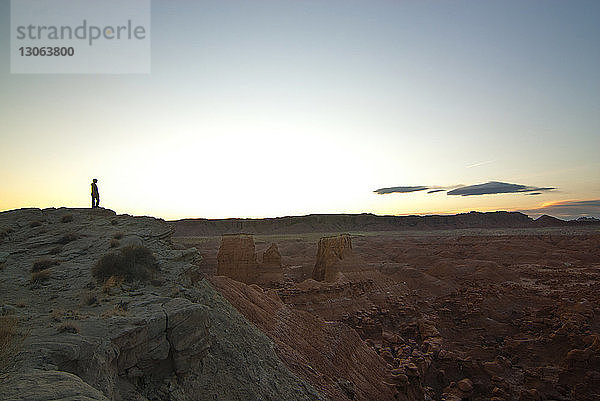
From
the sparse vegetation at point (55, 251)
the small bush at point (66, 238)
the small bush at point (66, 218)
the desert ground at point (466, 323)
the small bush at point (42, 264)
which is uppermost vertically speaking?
the small bush at point (66, 218)

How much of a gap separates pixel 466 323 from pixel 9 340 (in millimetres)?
23310

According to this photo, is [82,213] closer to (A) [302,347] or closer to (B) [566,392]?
(A) [302,347]

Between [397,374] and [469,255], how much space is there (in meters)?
42.0

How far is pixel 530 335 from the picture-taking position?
20.5 m

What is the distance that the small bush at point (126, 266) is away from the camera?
941 centimetres

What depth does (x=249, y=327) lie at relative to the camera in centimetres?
1134

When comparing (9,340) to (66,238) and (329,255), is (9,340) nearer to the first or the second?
(66,238)

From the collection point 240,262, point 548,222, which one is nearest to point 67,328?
point 240,262

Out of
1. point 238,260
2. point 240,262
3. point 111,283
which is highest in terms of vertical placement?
point 111,283

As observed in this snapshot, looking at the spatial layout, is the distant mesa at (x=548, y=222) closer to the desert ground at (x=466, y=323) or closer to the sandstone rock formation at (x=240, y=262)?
the desert ground at (x=466, y=323)

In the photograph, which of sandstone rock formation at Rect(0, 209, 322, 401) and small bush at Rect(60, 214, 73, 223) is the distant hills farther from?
sandstone rock formation at Rect(0, 209, 322, 401)

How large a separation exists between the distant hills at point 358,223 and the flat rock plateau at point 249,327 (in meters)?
92.6

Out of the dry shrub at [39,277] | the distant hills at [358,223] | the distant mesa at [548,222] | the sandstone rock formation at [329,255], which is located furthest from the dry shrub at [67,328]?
the distant mesa at [548,222]

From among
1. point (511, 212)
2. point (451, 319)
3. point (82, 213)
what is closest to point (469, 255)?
point (451, 319)
